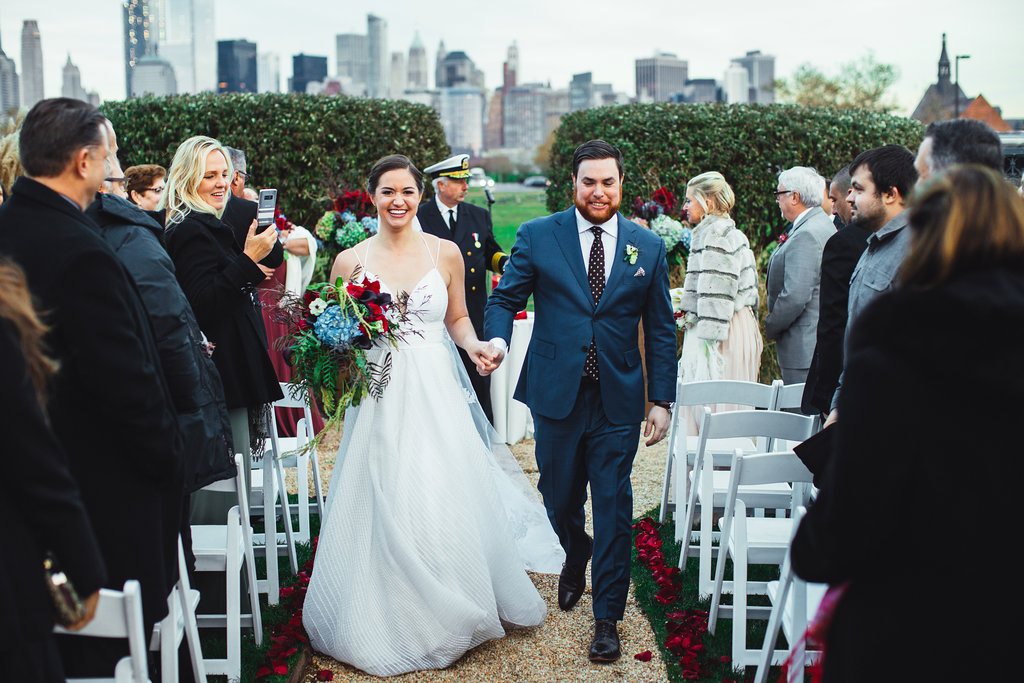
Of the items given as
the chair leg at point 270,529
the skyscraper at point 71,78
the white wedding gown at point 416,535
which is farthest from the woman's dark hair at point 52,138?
the skyscraper at point 71,78

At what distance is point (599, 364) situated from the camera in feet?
14.2

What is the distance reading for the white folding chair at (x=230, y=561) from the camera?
373 cm

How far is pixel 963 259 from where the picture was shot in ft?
6.13

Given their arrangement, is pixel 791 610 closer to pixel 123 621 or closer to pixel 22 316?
pixel 123 621

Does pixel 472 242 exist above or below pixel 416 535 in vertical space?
above

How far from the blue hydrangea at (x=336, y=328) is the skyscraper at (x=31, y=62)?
109636 mm

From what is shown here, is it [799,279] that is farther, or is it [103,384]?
[799,279]

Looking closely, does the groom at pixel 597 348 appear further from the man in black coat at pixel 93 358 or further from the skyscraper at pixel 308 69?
the skyscraper at pixel 308 69

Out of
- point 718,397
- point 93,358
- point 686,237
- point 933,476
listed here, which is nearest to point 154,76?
point 686,237

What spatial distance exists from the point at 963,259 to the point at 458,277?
316 cm

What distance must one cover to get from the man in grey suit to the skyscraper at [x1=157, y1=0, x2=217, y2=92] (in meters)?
185

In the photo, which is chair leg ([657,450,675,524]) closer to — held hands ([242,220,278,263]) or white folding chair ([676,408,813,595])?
white folding chair ([676,408,813,595])

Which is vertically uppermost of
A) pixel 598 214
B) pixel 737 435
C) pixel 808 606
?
pixel 598 214

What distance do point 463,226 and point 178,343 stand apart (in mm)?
4827
